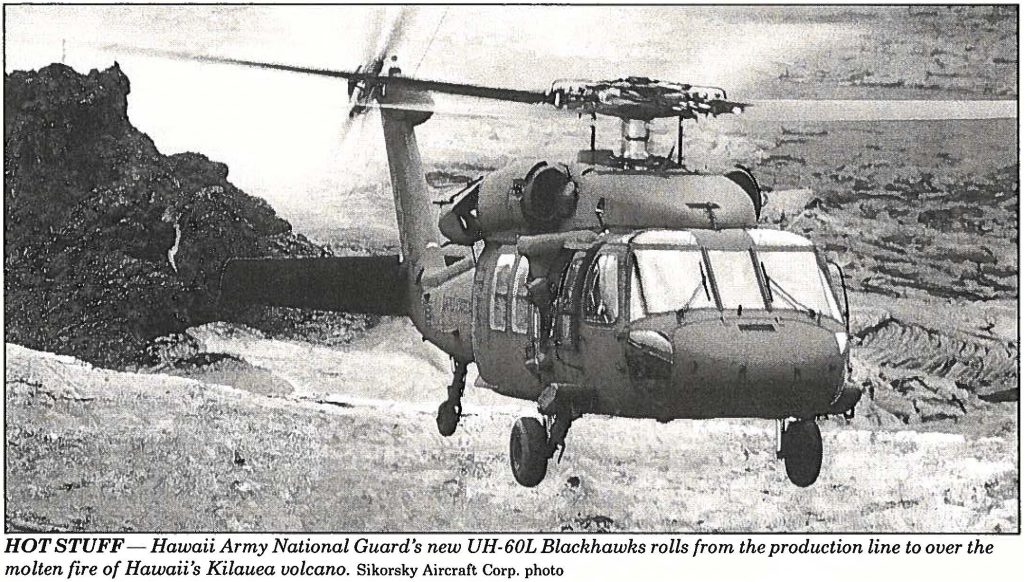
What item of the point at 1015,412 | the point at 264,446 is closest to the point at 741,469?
the point at 1015,412

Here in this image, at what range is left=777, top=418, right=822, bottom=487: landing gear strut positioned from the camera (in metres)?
8.75

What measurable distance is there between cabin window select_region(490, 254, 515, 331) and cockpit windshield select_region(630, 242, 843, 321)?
4.70 ft

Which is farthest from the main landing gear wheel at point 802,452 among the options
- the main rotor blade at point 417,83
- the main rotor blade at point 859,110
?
the main rotor blade at point 417,83

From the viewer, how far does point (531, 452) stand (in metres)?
8.90

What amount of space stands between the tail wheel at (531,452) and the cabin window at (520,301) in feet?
2.02

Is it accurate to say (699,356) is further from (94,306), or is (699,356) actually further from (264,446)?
(94,306)

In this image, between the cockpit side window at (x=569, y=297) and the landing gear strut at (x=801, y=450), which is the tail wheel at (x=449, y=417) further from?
the landing gear strut at (x=801, y=450)

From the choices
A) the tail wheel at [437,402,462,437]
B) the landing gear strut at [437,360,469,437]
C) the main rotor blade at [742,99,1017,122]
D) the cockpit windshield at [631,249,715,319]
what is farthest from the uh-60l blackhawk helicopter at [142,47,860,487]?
the tail wheel at [437,402,462,437]

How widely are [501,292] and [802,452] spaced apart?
2.24m

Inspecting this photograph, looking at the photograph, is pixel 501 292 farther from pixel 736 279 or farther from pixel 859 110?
pixel 859 110

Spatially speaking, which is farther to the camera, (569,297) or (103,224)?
(103,224)

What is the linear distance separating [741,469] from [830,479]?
0.68m

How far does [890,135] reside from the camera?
14.7 m

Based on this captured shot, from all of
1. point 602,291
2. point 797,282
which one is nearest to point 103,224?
point 602,291
